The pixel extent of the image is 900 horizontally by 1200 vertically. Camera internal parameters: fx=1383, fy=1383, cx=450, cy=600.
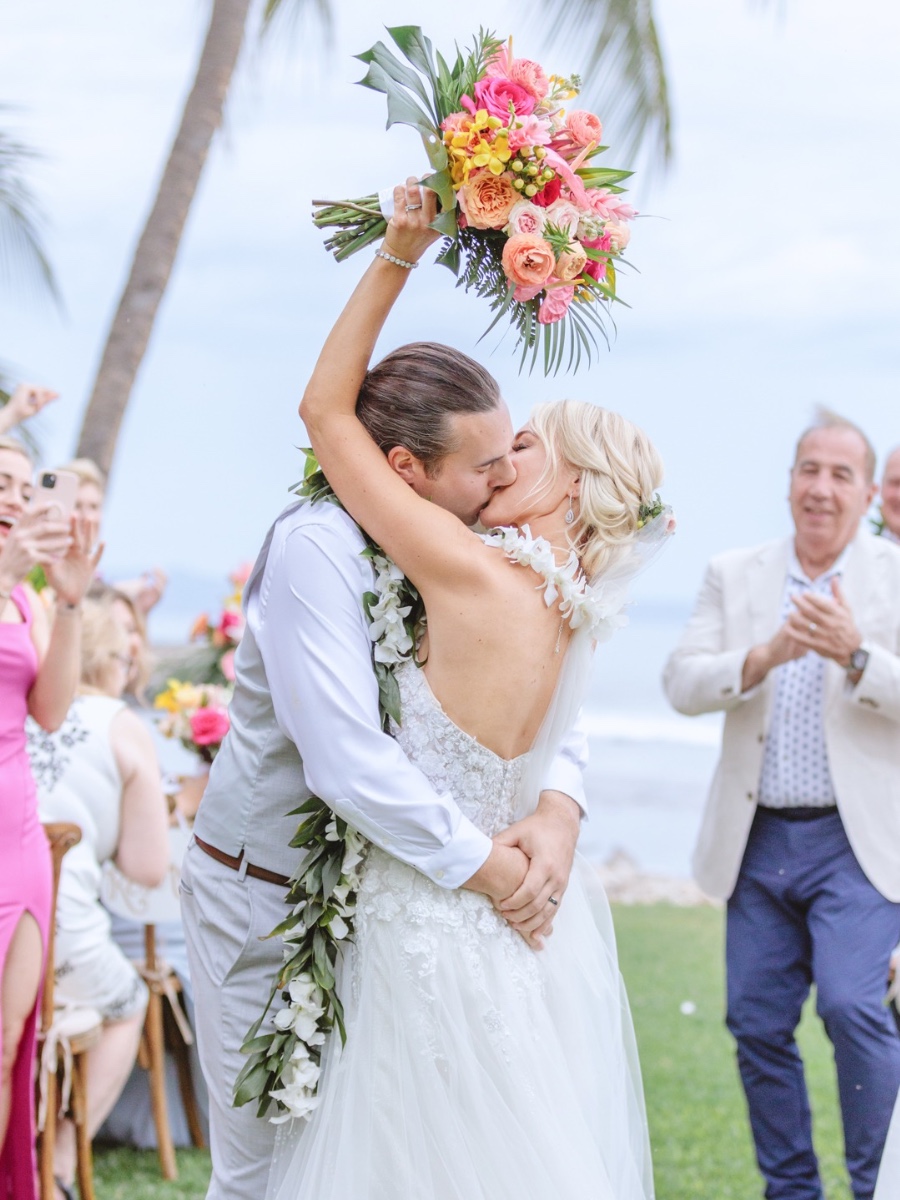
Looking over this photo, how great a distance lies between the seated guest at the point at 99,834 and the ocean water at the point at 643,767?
9.64 m

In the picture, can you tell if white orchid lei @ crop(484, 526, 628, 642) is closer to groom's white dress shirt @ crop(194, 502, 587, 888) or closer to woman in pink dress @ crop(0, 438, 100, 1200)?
groom's white dress shirt @ crop(194, 502, 587, 888)

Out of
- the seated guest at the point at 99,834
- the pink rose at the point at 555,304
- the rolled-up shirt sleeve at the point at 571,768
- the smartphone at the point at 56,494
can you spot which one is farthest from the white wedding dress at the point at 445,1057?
the seated guest at the point at 99,834

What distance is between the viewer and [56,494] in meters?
3.89

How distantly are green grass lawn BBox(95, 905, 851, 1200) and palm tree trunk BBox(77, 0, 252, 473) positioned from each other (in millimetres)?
3996

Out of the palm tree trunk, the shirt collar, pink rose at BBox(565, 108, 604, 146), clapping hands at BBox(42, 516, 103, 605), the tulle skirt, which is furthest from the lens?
the palm tree trunk

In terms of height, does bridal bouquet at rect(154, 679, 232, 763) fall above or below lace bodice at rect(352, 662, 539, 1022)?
below

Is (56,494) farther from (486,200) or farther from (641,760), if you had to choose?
(641,760)

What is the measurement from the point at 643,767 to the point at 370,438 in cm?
2515

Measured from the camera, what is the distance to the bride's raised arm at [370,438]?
105 inches

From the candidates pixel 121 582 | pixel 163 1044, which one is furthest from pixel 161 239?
pixel 163 1044

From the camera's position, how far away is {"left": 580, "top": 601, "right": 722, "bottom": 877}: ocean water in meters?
20.0

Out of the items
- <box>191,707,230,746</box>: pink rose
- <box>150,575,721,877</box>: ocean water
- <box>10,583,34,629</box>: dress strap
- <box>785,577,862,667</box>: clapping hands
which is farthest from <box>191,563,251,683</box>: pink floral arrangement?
<box>150,575,721,877</box>: ocean water

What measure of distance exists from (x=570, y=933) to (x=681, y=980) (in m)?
6.40

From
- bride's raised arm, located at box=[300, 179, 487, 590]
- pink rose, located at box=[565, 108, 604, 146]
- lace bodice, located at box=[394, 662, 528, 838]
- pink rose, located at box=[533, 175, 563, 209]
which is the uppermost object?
pink rose, located at box=[565, 108, 604, 146]
